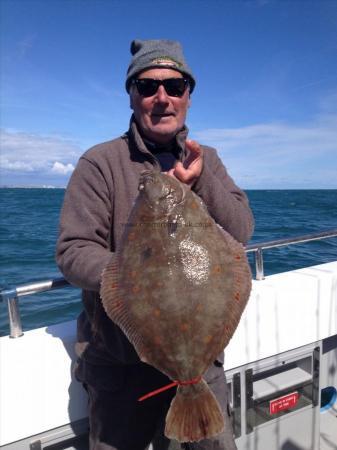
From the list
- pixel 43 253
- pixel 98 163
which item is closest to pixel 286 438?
pixel 98 163

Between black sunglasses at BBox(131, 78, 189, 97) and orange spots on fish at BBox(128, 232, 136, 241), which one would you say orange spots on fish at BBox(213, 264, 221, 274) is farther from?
black sunglasses at BBox(131, 78, 189, 97)

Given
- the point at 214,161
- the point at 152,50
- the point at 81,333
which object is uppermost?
the point at 152,50

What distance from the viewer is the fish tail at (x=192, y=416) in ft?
5.79

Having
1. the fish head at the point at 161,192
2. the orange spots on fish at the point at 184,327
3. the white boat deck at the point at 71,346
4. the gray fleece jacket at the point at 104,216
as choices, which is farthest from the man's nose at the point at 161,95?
the white boat deck at the point at 71,346

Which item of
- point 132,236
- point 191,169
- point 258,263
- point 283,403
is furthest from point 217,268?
point 283,403

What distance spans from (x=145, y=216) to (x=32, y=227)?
23904 millimetres

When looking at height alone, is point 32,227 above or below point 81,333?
below

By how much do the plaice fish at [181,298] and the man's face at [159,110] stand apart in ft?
2.35

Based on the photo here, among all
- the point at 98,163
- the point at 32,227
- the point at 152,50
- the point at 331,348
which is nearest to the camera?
the point at 98,163

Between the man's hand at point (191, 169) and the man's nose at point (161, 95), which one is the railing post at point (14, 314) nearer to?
the man's hand at point (191, 169)

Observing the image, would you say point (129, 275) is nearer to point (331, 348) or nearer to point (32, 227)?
point (331, 348)

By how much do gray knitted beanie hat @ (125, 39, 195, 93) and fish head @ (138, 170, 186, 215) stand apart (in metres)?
0.82

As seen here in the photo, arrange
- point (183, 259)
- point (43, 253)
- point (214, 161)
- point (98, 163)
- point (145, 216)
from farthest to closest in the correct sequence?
1. point (43, 253)
2. point (214, 161)
3. point (98, 163)
4. point (145, 216)
5. point (183, 259)

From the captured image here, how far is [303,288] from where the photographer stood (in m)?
3.52
